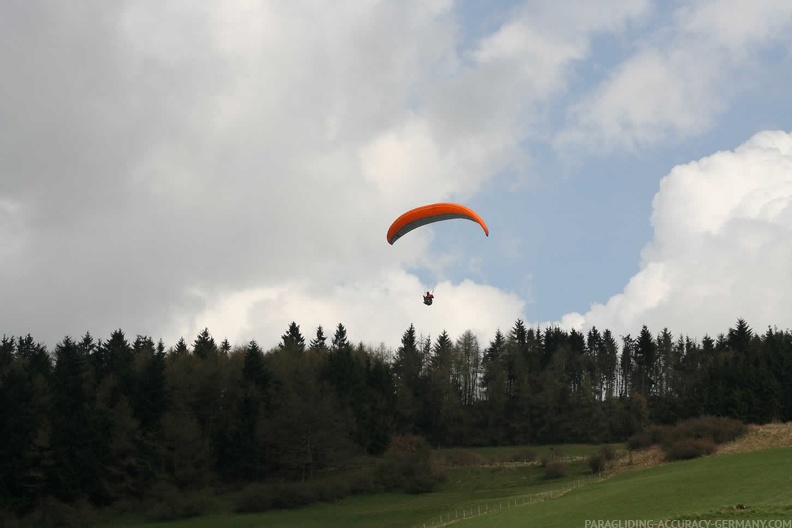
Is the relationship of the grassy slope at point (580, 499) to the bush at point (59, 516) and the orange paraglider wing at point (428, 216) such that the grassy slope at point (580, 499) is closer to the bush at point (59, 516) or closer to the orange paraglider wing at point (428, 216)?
the bush at point (59, 516)

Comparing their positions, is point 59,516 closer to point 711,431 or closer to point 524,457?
point 524,457

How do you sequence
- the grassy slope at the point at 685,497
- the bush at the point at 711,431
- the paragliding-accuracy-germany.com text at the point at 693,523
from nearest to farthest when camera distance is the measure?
the paragliding-accuracy-germany.com text at the point at 693,523
the grassy slope at the point at 685,497
the bush at the point at 711,431

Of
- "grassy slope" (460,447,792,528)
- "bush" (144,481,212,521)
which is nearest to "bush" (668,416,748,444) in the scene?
"grassy slope" (460,447,792,528)

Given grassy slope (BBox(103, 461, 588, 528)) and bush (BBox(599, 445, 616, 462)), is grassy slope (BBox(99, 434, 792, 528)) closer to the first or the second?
grassy slope (BBox(103, 461, 588, 528))

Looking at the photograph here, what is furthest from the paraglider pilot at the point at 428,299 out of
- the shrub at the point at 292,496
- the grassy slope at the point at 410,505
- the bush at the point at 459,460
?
the bush at the point at 459,460

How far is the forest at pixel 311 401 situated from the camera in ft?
258

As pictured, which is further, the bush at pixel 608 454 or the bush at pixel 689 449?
the bush at pixel 608 454

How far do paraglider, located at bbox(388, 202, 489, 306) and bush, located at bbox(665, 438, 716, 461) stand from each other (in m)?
37.7

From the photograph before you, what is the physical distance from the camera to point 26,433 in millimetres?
75375

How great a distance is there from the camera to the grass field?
44.4 meters

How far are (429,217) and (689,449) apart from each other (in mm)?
39537

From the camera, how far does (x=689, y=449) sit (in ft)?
243

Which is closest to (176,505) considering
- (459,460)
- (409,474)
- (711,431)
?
(409,474)

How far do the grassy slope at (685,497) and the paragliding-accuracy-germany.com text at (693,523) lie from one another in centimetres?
75
